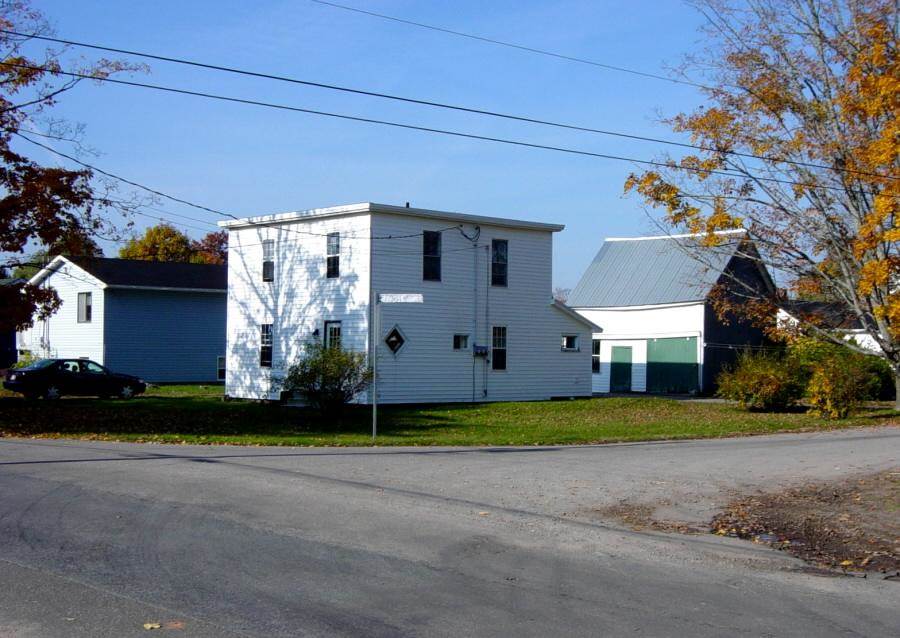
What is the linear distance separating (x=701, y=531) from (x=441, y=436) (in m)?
12.6

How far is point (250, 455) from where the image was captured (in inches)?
694

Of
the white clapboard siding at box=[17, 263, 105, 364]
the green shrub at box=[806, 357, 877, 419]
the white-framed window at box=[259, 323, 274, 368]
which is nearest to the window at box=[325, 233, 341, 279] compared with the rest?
the white-framed window at box=[259, 323, 274, 368]

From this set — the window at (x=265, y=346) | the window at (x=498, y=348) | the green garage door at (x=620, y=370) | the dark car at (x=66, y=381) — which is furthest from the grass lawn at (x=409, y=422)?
the green garage door at (x=620, y=370)

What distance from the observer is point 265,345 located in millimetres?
34781

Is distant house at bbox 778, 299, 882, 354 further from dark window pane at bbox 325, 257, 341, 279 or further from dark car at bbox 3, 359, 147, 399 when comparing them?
dark car at bbox 3, 359, 147, 399

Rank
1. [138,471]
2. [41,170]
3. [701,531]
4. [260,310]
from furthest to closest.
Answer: [260,310] < [41,170] < [138,471] < [701,531]

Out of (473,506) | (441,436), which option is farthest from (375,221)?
(473,506)

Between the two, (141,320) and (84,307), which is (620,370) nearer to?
(141,320)

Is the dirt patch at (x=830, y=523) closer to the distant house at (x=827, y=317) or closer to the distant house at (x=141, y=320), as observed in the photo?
the distant house at (x=827, y=317)

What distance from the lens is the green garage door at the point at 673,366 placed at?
140ft

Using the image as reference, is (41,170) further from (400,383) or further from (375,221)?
(400,383)

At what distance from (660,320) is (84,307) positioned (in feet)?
86.4

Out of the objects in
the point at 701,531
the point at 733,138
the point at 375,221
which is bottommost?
the point at 701,531

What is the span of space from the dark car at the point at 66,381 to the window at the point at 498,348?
13.4 meters
